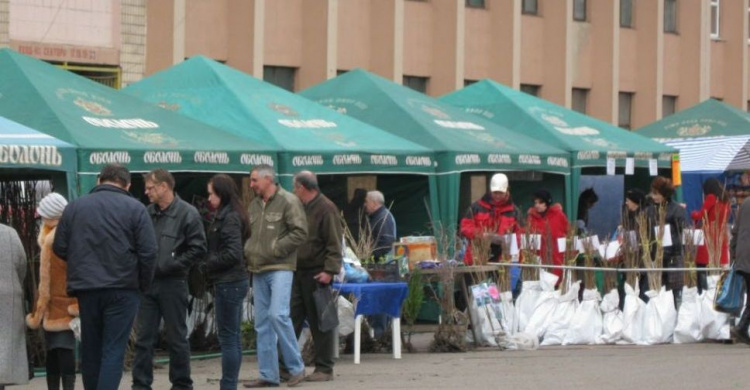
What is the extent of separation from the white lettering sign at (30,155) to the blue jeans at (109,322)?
10.0 ft

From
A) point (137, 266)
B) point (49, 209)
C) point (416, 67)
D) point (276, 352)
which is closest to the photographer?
point (137, 266)

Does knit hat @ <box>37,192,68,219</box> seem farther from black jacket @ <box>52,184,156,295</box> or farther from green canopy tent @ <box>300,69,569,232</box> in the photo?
green canopy tent @ <box>300,69,569,232</box>

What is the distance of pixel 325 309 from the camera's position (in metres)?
13.6

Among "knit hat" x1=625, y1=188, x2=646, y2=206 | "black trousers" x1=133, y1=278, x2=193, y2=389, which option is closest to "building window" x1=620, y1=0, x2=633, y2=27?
"knit hat" x1=625, y1=188, x2=646, y2=206

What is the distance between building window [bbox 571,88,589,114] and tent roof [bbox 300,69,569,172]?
16.3m

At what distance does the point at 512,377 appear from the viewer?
14.2 meters

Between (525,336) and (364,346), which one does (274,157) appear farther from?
(525,336)

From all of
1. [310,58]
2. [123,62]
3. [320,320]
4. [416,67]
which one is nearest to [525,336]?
[320,320]

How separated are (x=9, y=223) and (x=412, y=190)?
7.22 metres

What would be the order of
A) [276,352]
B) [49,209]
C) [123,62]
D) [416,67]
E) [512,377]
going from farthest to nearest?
[416,67]
[123,62]
[512,377]
[276,352]
[49,209]

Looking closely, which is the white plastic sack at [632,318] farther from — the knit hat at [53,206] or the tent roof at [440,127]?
the knit hat at [53,206]

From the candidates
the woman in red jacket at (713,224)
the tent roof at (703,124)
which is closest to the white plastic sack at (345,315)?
the woman in red jacket at (713,224)

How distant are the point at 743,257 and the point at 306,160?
4.69 m

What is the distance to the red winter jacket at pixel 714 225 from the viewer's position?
18625 mm
